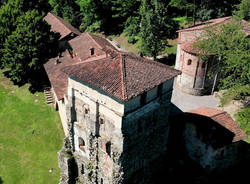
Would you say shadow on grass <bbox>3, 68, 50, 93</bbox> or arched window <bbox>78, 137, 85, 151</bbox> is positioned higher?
arched window <bbox>78, 137, 85, 151</bbox>

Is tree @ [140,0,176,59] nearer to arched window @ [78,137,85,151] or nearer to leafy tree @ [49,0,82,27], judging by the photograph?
arched window @ [78,137,85,151]

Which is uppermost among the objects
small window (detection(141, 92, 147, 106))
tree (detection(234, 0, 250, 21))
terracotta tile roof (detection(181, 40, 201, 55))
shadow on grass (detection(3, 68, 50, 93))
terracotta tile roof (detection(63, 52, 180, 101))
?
tree (detection(234, 0, 250, 21))

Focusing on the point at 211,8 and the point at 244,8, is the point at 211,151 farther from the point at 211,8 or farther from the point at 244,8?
the point at 211,8

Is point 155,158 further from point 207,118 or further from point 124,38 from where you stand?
point 124,38

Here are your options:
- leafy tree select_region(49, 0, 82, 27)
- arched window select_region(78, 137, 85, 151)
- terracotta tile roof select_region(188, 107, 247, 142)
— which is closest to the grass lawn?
arched window select_region(78, 137, 85, 151)

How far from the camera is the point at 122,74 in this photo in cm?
2361

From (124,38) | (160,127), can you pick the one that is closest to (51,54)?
(124,38)

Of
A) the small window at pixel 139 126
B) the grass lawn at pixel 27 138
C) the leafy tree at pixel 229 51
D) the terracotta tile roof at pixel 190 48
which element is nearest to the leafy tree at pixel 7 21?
the grass lawn at pixel 27 138

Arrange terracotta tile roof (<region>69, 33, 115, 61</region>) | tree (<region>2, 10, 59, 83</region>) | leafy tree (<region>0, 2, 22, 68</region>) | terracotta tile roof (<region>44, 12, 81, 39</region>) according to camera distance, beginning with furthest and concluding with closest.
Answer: terracotta tile roof (<region>44, 12, 81, 39</region>)
leafy tree (<region>0, 2, 22, 68</region>)
tree (<region>2, 10, 59, 83</region>)
terracotta tile roof (<region>69, 33, 115, 61</region>)

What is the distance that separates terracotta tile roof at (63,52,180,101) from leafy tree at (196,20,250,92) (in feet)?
40.6

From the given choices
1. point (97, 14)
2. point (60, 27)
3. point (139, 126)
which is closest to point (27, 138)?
point (139, 126)

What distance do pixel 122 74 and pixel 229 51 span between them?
18241mm

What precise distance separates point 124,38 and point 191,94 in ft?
80.7

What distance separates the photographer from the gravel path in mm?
39781
